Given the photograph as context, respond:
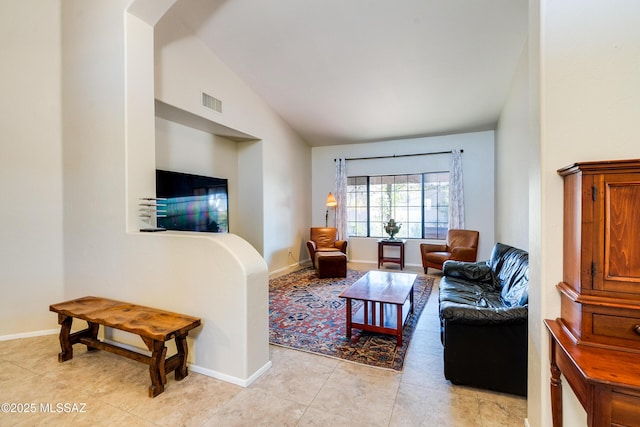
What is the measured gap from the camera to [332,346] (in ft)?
8.22

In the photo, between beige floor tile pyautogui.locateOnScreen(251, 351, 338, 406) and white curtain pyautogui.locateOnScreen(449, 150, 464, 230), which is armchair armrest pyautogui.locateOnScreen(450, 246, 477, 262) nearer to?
white curtain pyautogui.locateOnScreen(449, 150, 464, 230)

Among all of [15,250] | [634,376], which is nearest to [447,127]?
[634,376]

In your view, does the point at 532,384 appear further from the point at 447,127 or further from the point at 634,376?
the point at 447,127

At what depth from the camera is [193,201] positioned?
4.02 m

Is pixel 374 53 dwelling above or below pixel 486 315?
above

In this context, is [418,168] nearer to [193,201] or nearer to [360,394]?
[193,201]

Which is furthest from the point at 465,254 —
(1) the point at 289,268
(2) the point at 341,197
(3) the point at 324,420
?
(3) the point at 324,420

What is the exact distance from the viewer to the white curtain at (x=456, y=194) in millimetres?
5488

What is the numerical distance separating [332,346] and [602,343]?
1.92 metres

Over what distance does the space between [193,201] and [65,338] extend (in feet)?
7.06

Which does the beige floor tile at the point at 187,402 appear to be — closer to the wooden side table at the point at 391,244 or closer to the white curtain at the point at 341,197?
the wooden side table at the point at 391,244

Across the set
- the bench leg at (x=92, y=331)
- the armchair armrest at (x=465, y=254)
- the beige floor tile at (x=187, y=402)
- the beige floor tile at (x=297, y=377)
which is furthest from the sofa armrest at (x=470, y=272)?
the bench leg at (x=92, y=331)

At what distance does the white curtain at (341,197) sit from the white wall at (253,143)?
2.49 feet

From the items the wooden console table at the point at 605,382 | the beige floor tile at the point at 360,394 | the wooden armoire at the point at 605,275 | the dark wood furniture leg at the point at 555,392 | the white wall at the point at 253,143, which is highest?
the white wall at the point at 253,143
